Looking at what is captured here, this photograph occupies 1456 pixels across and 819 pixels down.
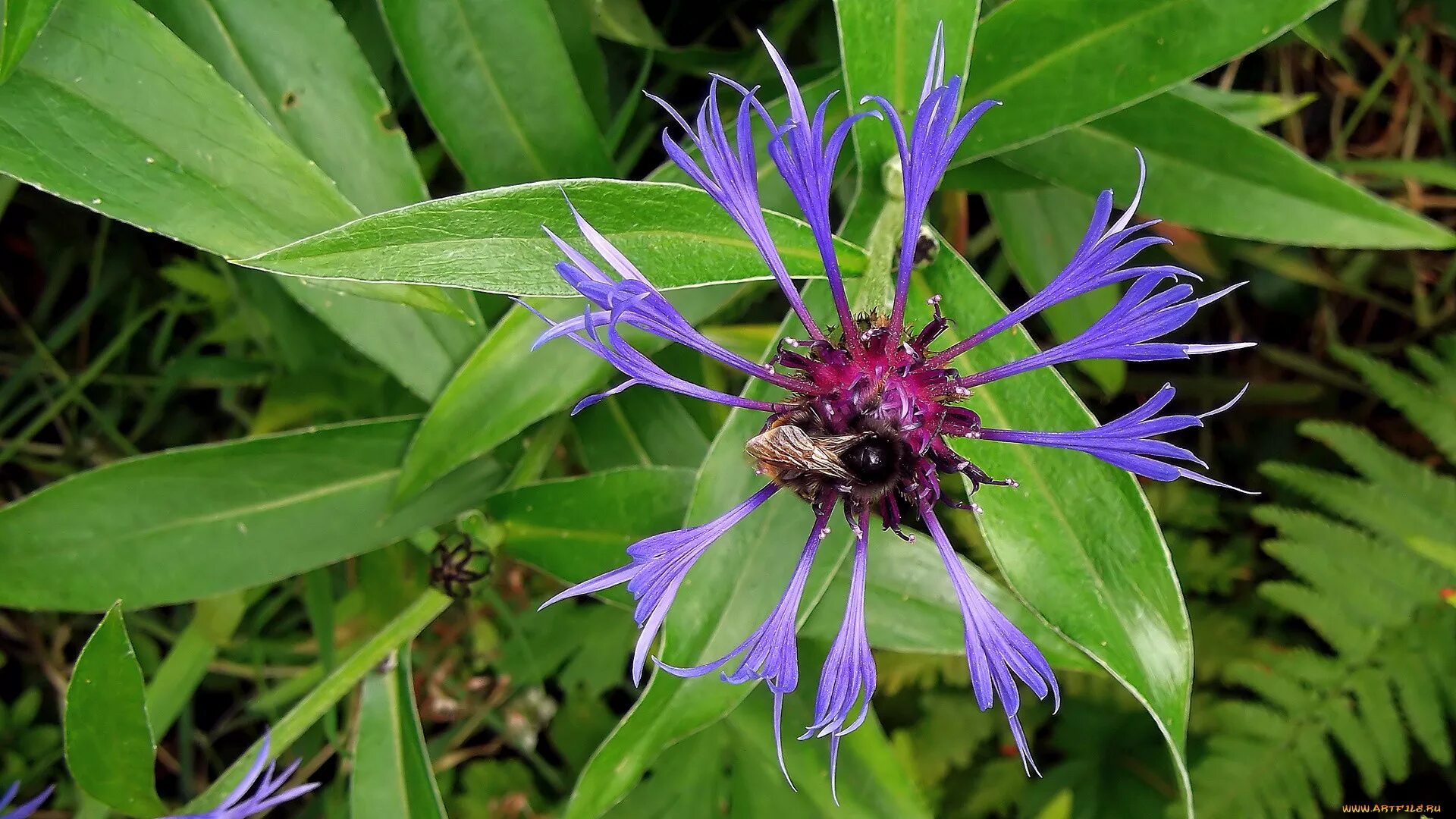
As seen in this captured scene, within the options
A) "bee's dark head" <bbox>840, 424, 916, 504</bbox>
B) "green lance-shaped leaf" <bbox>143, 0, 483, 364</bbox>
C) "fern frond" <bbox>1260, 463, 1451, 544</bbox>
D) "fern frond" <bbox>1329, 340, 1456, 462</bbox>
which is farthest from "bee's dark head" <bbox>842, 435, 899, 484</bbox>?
"fern frond" <bbox>1329, 340, 1456, 462</bbox>

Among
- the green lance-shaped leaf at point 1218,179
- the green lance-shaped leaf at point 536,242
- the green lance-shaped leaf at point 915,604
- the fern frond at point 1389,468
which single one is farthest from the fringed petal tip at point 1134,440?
the fern frond at point 1389,468

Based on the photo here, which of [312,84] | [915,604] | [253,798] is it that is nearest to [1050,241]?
[915,604]

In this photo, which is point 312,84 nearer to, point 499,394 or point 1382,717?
point 499,394

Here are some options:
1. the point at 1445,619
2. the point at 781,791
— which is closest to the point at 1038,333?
the point at 1445,619

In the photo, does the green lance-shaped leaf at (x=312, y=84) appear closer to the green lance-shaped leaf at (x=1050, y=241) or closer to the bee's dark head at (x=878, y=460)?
the bee's dark head at (x=878, y=460)

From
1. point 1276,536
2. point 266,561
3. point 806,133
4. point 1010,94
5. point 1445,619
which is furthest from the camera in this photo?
point 1276,536

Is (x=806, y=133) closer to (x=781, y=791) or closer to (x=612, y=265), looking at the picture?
(x=612, y=265)

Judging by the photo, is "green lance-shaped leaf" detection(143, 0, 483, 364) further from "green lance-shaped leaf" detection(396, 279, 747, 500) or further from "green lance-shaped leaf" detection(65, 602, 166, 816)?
"green lance-shaped leaf" detection(65, 602, 166, 816)
